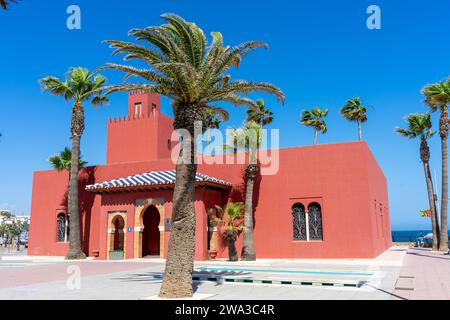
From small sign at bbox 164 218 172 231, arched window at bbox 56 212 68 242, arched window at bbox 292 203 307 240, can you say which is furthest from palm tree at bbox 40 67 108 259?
arched window at bbox 292 203 307 240

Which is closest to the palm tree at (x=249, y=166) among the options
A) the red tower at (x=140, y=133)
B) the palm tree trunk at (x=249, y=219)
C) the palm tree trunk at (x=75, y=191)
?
the palm tree trunk at (x=249, y=219)

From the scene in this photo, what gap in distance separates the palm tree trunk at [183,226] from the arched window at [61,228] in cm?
2099

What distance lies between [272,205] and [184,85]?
45.1ft

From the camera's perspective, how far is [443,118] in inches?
1088

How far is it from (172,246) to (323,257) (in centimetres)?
1366

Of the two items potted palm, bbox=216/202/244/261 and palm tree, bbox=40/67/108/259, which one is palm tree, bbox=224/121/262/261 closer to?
potted palm, bbox=216/202/244/261

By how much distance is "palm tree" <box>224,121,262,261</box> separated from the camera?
21.5 m

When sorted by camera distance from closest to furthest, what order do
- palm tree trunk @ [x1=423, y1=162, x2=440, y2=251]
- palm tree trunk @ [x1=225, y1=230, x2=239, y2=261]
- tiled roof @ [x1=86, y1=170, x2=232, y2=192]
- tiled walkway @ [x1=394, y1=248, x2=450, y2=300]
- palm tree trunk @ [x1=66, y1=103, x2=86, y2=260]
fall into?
tiled walkway @ [x1=394, y1=248, x2=450, y2=300] < palm tree trunk @ [x1=225, y1=230, x2=239, y2=261] < tiled roof @ [x1=86, y1=170, x2=232, y2=192] < palm tree trunk @ [x1=66, y1=103, x2=86, y2=260] < palm tree trunk @ [x1=423, y1=162, x2=440, y2=251]

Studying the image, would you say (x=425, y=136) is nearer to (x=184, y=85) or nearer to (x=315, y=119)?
(x=315, y=119)

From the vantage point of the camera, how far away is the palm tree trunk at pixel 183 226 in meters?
9.91

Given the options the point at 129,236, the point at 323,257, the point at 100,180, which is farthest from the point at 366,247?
the point at 100,180

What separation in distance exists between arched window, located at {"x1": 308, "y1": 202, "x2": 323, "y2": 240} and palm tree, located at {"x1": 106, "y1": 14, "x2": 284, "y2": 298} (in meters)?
11.7

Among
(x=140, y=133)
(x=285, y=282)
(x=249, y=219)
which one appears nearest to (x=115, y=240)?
(x=140, y=133)

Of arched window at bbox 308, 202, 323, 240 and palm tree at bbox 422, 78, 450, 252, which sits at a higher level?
palm tree at bbox 422, 78, 450, 252
